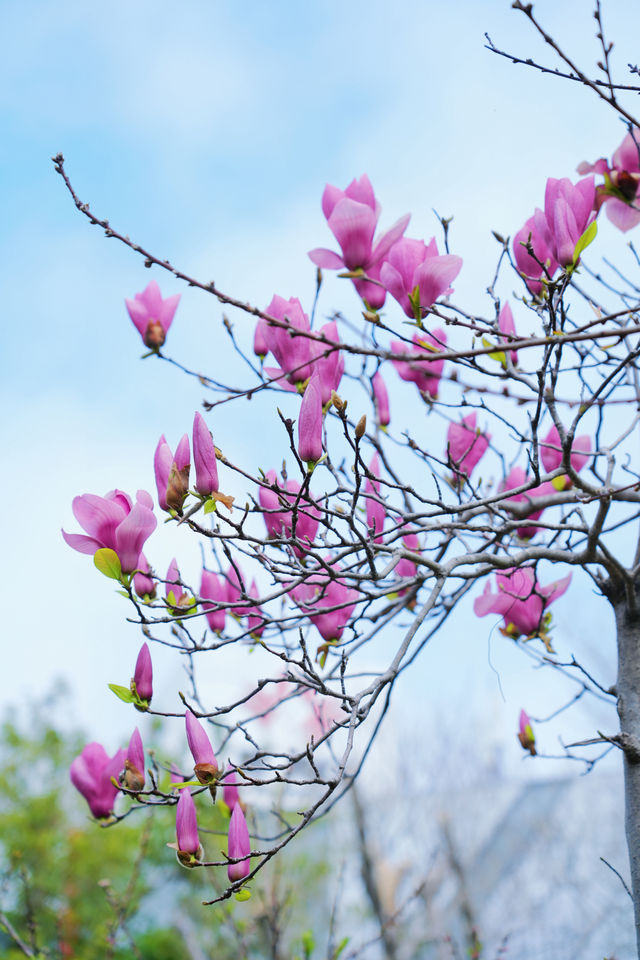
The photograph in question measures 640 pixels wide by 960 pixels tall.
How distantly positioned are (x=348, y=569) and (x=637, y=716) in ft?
2.39

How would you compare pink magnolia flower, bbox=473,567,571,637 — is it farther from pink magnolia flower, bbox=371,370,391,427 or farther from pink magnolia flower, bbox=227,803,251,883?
pink magnolia flower, bbox=227,803,251,883

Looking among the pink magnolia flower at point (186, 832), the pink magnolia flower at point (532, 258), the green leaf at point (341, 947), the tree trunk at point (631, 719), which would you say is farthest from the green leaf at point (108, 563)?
the green leaf at point (341, 947)

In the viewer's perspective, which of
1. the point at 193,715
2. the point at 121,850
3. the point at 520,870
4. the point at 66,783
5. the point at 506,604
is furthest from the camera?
the point at 520,870

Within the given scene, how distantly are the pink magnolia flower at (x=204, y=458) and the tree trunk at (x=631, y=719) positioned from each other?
101 centimetres

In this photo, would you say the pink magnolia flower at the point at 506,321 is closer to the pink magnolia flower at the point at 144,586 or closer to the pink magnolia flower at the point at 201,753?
the pink magnolia flower at the point at 144,586

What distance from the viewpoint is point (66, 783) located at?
9.24 m

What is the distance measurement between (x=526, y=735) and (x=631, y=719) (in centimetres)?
26

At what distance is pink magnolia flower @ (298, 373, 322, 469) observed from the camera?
1445 millimetres

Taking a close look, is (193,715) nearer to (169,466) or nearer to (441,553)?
(169,466)

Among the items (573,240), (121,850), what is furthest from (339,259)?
(121,850)

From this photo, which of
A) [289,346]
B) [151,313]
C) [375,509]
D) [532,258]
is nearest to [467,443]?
[375,509]

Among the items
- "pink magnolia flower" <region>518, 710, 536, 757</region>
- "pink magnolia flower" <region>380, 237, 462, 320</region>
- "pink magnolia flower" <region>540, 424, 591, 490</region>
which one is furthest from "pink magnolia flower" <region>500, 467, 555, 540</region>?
"pink magnolia flower" <region>380, 237, 462, 320</region>

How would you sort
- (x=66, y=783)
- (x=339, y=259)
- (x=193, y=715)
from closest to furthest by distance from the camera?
(x=193, y=715), (x=339, y=259), (x=66, y=783)

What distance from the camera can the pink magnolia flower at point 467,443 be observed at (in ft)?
6.81
